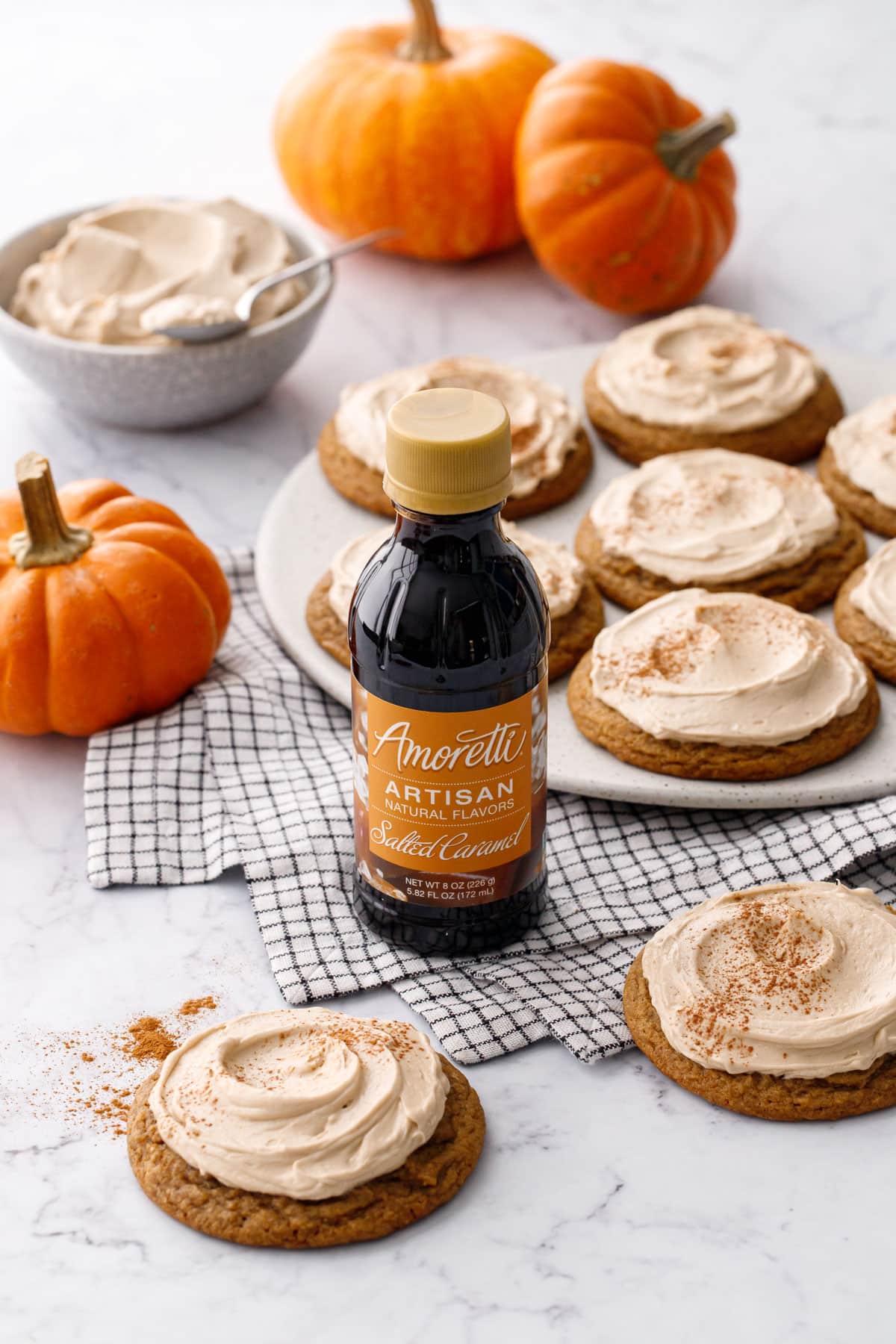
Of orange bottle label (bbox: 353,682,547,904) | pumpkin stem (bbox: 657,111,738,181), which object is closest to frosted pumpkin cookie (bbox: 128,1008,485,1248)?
orange bottle label (bbox: 353,682,547,904)

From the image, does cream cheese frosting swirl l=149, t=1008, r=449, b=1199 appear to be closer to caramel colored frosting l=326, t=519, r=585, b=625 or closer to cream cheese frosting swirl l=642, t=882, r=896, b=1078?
cream cheese frosting swirl l=642, t=882, r=896, b=1078

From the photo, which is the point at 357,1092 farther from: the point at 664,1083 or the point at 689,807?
the point at 689,807

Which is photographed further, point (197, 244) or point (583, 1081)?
point (197, 244)

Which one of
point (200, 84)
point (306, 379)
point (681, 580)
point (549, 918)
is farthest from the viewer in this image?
point (200, 84)

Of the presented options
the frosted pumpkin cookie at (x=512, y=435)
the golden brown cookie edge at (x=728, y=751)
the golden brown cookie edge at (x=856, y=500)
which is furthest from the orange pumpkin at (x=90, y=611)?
the golden brown cookie edge at (x=856, y=500)

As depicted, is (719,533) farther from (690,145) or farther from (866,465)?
(690,145)

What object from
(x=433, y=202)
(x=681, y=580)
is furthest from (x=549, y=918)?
(x=433, y=202)

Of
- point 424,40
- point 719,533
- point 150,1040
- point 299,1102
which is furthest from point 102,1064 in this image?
point 424,40
